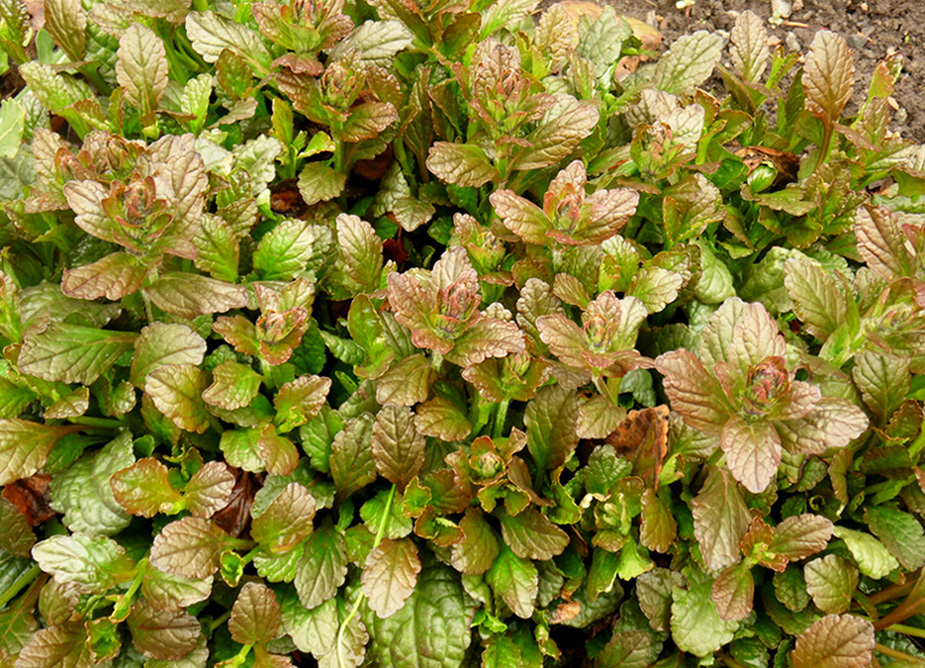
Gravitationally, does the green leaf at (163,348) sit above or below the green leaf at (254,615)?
above

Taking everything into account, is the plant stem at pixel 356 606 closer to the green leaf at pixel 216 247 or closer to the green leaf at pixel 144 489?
the green leaf at pixel 144 489

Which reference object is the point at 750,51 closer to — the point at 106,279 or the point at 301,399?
the point at 301,399

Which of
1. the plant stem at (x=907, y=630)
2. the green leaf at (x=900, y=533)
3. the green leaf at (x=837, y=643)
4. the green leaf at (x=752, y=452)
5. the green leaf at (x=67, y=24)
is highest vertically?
the green leaf at (x=67, y=24)

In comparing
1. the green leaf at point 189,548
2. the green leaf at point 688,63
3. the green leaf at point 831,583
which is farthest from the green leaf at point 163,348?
the green leaf at point 688,63

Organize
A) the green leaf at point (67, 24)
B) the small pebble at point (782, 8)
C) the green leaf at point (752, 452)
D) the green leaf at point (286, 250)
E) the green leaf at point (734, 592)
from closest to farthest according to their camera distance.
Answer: the green leaf at point (752, 452) → the green leaf at point (734, 592) → the green leaf at point (286, 250) → the green leaf at point (67, 24) → the small pebble at point (782, 8)

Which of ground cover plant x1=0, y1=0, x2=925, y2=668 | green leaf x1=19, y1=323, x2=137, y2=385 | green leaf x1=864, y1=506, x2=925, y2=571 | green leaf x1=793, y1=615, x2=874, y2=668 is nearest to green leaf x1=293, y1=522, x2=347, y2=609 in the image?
ground cover plant x1=0, y1=0, x2=925, y2=668

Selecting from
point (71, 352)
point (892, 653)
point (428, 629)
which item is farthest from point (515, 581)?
point (71, 352)

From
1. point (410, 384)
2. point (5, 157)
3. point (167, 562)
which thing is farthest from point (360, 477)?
point (5, 157)

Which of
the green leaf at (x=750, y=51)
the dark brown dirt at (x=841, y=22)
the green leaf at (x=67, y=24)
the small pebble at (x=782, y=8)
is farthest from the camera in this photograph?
the small pebble at (x=782, y=8)

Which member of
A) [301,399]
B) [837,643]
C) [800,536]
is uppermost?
[301,399]
